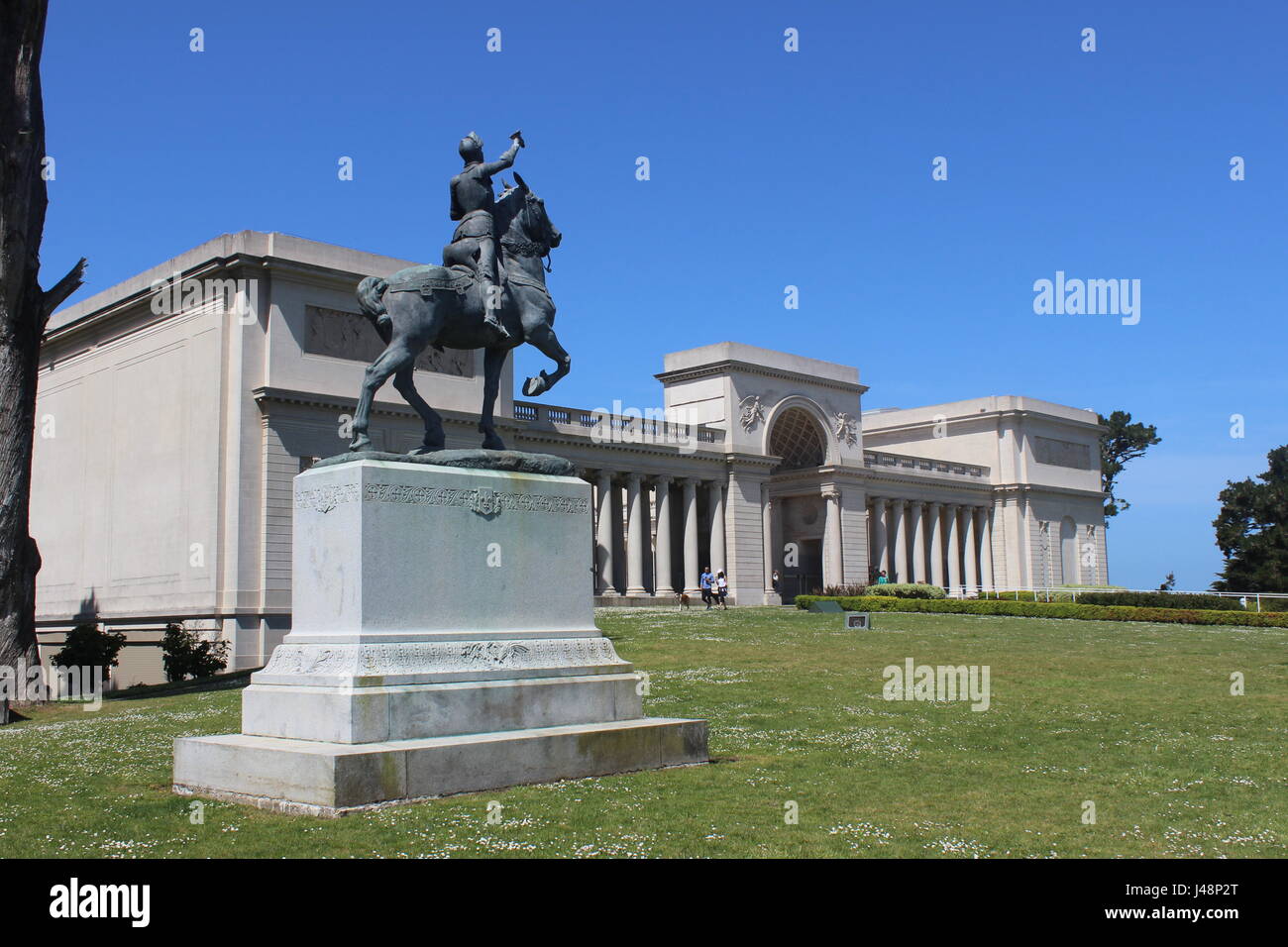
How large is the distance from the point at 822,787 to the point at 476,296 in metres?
6.26

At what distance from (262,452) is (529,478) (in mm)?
30986

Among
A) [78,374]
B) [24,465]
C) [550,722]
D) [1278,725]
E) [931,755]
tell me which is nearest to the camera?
[550,722]

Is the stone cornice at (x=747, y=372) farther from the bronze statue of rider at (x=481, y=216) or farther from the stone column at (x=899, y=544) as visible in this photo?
the bronze statue of rider at (x=481, y=216)

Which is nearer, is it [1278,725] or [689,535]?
[1278,725]

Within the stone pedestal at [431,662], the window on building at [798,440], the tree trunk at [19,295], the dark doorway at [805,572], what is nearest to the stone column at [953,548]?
the dark doorway at [805,572]

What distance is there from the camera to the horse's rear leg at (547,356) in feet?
43.3

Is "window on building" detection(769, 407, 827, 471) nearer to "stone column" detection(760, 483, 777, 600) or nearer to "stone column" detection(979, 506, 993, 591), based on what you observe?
"stone column" detection(760, 483, 777, 600)

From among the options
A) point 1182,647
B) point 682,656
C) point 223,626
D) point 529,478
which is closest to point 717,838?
point 529,478

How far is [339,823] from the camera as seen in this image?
901 centimetres

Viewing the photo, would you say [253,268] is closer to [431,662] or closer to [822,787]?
[431,662]

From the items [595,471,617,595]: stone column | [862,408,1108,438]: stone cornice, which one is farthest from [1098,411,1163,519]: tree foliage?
[595,471,617,595]: stone column

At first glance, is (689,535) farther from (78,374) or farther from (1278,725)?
(1278,725)

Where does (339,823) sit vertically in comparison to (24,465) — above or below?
below
